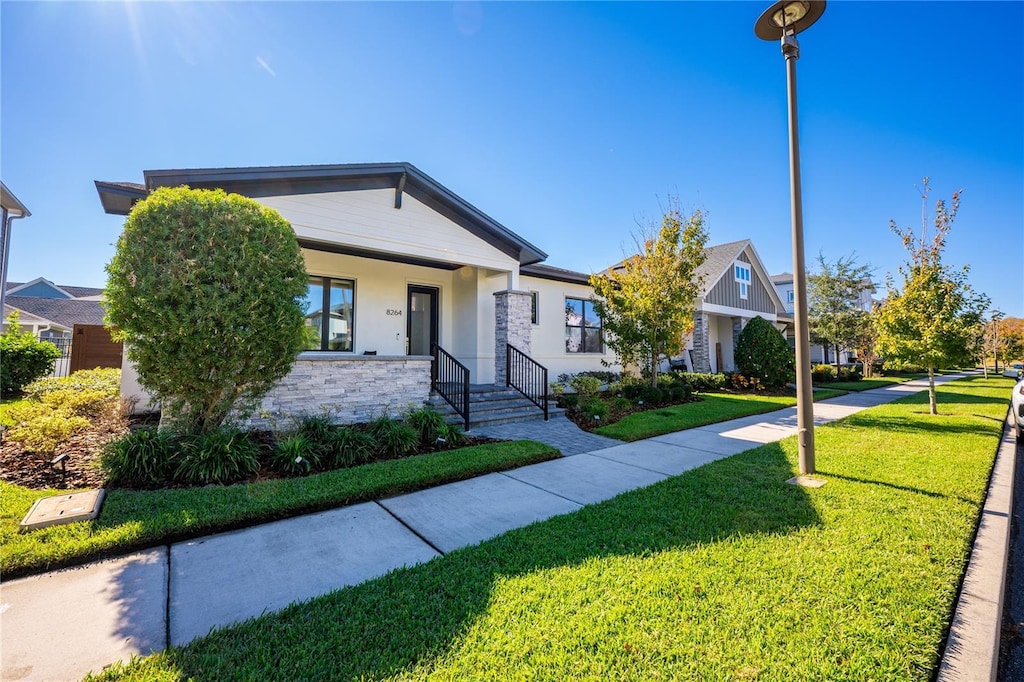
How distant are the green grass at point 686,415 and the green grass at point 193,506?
3.09m

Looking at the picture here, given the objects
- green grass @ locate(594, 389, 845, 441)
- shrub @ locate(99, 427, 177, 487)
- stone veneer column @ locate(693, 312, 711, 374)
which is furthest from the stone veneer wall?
stone veneer column @ locate(693, 312, 711, 374)

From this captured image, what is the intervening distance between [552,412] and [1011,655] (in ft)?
24.4

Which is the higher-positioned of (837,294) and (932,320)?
(837,294)

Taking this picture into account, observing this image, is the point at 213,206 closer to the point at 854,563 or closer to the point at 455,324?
the point at 455,324

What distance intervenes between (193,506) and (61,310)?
2880cm

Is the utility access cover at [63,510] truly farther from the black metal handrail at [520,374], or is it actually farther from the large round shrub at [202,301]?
the black metal handrail at [520,374]

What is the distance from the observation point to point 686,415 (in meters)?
9.68

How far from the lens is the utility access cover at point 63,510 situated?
3.42 m

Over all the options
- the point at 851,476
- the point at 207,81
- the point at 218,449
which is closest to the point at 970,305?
the point at 851,476

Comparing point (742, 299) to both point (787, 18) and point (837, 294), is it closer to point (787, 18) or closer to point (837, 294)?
point (837, 294)

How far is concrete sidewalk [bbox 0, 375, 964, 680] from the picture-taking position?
90.3 inches

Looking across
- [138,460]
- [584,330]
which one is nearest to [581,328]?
[584,330]

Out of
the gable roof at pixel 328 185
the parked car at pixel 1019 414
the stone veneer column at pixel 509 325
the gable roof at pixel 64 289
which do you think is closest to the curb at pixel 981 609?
the parked car at pixel 1019 414

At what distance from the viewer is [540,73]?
925cm
